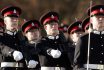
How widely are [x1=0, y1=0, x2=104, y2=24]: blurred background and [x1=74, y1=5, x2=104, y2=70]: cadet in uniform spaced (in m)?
12.0

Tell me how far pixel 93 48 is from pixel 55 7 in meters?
12.7

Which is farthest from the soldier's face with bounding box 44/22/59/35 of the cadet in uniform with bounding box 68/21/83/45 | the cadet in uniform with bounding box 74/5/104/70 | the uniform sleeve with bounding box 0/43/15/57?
the cadet in uniform with bounding box 68/21/83/45

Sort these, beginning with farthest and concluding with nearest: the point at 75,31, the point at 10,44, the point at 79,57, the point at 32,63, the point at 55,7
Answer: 1. the point at 55,7
2. the point at 75,31
3. the point at 32,63
4. the point at 10,44
5. the point at 79,57

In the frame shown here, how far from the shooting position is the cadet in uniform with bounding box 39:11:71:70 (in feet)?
43.8

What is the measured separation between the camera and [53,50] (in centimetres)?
1329

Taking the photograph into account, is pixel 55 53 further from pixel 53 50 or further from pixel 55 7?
pixel 55 7

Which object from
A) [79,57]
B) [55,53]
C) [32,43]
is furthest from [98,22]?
[32,43]

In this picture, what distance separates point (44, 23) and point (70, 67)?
90 centimetres

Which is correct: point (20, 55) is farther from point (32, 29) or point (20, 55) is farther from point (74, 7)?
point (74, 7)

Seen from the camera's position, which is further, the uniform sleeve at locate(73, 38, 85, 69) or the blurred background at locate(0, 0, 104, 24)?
the blurred background at locate(0, 0, 104, 24)

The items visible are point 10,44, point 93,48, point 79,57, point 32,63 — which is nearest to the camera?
point 79,57

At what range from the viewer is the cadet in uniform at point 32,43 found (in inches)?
539

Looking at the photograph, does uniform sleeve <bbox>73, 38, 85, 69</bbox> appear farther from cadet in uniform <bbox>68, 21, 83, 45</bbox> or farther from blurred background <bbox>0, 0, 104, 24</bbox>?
blurred background <bbox>0, 0, 104, 24</bbox>

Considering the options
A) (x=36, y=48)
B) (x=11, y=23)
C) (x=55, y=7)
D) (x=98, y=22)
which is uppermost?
(x=55, y=7)
